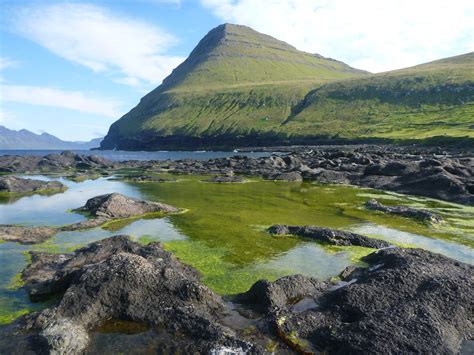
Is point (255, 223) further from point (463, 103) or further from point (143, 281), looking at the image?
point (463, 103)

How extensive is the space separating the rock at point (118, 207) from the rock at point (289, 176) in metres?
29.3

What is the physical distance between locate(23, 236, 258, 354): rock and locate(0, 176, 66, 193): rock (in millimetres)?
38290

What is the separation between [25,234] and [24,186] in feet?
96.2

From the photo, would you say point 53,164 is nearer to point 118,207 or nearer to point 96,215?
point 118,207

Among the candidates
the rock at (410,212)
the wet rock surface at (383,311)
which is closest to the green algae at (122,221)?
the wet rock surface at (383,311)

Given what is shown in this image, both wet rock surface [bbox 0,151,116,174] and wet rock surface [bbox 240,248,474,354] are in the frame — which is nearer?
wet rock surface [bbox 240,248,474,354]

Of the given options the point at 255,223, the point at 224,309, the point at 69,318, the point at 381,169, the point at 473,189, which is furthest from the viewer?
the point at 381,169

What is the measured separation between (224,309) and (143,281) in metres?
2.97

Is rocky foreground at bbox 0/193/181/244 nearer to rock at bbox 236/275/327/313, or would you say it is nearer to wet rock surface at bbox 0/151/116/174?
rock at bbox 236/275/327/313

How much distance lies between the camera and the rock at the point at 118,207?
98.7ft

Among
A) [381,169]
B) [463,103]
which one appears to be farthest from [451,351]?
[463,103]

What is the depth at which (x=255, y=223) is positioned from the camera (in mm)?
28688

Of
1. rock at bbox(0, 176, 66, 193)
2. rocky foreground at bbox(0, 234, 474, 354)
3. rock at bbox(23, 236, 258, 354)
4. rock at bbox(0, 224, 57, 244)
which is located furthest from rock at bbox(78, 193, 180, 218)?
rock at bbox(0, 176, 66, 193)

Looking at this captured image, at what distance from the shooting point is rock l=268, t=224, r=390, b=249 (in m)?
22.2
